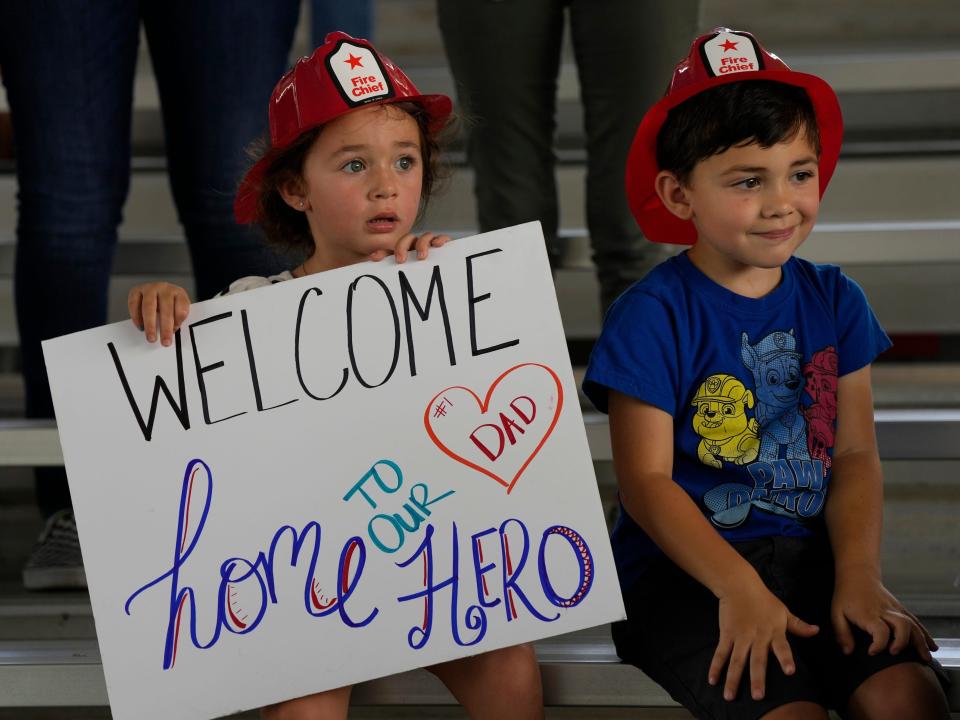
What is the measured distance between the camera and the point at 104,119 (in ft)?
4.23

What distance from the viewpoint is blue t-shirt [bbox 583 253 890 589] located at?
1.01 meters

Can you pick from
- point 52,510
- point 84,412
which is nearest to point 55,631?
point 52,510

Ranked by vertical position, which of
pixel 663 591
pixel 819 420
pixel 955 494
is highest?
pixel 819 420

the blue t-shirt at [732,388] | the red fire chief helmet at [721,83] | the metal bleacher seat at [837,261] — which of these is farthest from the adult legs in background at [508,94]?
the blue t-shirt at [732,388]

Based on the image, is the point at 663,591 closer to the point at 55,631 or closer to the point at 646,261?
the point at 646,261

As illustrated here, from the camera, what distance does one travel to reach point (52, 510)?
1391 mm

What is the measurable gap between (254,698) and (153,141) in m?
1.35

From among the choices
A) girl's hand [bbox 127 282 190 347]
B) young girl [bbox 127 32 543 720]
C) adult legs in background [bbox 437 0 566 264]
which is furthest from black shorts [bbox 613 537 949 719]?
adult legs in background [bbox 437 0 566 264]

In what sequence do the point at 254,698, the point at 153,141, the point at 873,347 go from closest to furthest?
the point at 254,698 → the point at 873,347 → the point at 153,141

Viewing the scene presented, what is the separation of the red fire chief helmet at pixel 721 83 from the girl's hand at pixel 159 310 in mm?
445

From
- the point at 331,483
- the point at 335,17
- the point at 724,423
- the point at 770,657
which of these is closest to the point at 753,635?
the point at 770,657

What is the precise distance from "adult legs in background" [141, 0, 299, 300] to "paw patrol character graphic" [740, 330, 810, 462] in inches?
24.2

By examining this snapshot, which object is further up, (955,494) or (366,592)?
(366,592)

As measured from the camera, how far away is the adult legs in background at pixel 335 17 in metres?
1.38
